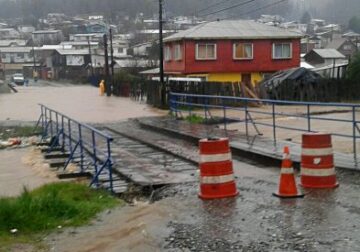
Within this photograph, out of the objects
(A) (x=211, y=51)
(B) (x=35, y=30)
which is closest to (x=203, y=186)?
(A) (x=211, y=51)

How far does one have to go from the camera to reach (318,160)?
30.7 ft

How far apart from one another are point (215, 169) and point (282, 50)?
137 feet

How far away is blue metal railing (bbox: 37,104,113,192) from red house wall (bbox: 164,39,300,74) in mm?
20915

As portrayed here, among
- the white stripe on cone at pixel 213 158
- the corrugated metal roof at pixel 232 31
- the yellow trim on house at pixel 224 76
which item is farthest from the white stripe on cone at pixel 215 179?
the yellow trim on house at pixel 224 76

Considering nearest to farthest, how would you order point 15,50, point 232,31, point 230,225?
point 230,225 → point 232,31 → point 15,50

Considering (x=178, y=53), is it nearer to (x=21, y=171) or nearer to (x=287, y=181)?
(x=21, y=171)

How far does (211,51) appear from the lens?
4794 cm

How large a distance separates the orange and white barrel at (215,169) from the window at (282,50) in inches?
1616

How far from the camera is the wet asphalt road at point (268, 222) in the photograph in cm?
676

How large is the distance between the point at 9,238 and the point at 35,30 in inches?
7140

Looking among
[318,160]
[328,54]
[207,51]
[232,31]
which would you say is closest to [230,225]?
[318,160]

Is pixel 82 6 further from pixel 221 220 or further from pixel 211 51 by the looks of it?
pixel 221 220

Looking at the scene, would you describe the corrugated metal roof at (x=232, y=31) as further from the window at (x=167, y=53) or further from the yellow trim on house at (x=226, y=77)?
the yellow trim on house at (x=226, y=77)

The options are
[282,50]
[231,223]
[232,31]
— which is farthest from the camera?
[282,50]
